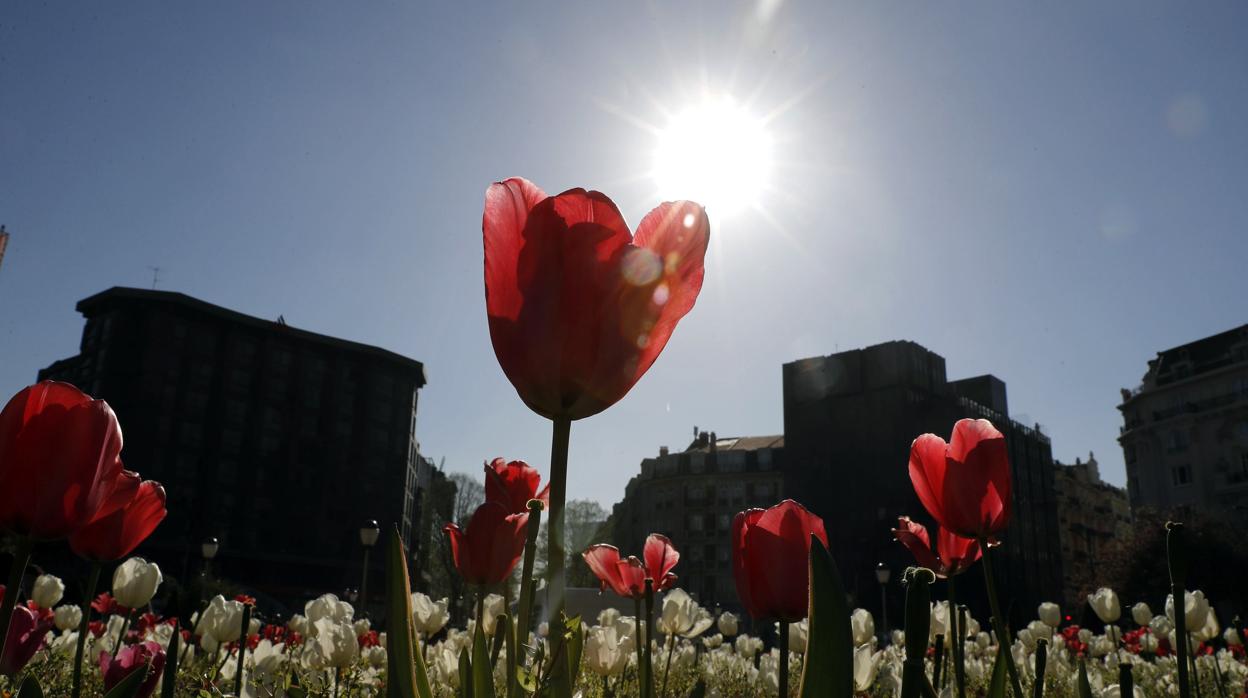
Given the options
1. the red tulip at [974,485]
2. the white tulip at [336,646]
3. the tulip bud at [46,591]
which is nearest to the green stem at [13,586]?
the red tulip at [974,485]

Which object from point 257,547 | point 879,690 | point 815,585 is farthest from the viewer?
point 257,547

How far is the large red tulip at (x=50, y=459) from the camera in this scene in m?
1.14

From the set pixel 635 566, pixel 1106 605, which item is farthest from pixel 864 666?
pixel 1106 605

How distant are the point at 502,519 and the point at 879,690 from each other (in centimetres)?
311

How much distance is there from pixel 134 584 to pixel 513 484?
2202mm

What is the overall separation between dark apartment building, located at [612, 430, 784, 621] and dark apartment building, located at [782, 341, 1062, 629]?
18.0m

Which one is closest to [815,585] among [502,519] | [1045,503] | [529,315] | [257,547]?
[529,315]

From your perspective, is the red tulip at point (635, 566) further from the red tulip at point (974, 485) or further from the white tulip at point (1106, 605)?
the white tulip at point (1106, 605)

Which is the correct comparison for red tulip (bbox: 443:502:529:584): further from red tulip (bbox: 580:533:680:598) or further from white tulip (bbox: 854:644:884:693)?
white tulip (bbox: 854:644:884:693)

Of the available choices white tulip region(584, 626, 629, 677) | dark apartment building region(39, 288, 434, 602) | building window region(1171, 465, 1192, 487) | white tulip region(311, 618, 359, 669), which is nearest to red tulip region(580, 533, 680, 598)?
white tulip region(584, 626, 629, 677)

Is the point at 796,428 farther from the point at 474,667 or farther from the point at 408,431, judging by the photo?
the point at 474,667

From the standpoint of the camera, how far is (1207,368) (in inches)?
2144

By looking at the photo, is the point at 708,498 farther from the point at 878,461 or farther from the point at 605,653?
the point at 605,653

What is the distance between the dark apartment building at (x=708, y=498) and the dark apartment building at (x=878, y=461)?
59.0 feet
